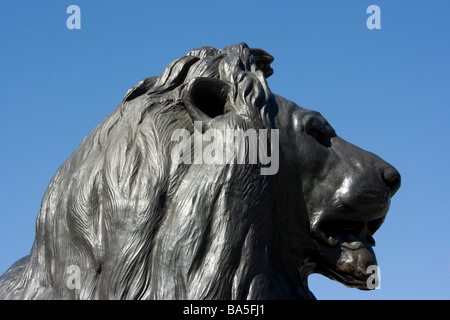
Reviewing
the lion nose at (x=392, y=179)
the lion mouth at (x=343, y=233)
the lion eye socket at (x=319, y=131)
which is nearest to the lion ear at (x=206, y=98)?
the lion eye socket at (x=319, y=131)

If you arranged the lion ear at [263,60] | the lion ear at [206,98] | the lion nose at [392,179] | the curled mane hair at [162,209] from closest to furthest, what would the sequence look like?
the curled mane hair at [162,209] < the lion ear at [206,98] < the lion nose at [392,179] < the lion ear at [263,60]

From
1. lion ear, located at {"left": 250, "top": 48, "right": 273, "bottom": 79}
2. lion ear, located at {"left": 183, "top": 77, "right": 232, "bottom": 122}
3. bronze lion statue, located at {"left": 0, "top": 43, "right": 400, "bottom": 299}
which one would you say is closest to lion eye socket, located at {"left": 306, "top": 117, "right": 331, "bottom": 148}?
bronze lion statue, located at {"left": 0, "top": 43, "right": 400, "bottom": 299}

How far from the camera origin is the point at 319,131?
418 cm

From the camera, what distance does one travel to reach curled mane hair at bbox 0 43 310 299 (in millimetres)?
3547

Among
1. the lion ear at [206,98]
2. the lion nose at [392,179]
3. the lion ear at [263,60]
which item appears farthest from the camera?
the lion ear at [263,60]

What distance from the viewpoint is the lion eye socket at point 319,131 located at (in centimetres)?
414

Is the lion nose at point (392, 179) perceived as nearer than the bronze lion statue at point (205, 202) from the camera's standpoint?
No

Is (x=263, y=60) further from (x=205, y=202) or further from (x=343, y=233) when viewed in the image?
(x=205, y=202)

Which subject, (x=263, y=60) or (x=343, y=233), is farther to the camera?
(x=263, y=60)

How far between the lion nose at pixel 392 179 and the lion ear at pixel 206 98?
0.90 m

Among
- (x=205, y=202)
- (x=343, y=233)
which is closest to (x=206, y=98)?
(x=205, y=202)

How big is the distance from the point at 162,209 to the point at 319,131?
3.29 feet

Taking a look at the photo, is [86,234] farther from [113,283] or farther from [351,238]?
[351,238]

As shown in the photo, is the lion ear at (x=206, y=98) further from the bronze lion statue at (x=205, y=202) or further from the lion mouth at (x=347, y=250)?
the lion mouth at (x=347, y=250)
